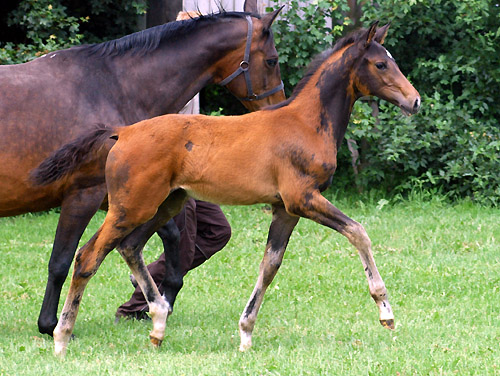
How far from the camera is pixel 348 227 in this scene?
4719mm

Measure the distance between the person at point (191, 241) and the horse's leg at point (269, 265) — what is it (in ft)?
3.47

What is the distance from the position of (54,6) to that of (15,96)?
600 centimetres

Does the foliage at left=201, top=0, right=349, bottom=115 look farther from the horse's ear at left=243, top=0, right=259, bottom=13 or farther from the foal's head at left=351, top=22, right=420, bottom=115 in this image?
the foal's head at left=351, top=22, right=420, bottom=115

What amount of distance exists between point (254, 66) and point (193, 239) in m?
1.43

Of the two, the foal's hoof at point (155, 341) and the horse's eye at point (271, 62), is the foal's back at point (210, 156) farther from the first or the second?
the horse's eye at point (271, 62)

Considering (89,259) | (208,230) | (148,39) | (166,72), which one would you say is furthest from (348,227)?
(148,39)

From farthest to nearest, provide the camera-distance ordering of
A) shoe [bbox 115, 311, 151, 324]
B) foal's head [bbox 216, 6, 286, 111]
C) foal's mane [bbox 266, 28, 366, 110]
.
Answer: shoe [bbox 115, 311, 151, 324], foal's head [bbox 216, 6, 286, 111], foal's mane [bbox 266, 28, 366, 110]

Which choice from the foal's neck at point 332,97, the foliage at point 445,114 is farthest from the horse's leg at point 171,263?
the foliage at point 445,114

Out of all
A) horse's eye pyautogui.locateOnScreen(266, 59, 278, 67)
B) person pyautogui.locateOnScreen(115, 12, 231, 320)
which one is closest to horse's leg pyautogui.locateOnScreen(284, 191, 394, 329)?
horse's eye pyautogui.locateOnScreen(266, 59, 278, 67)

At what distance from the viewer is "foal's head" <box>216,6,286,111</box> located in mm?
5871

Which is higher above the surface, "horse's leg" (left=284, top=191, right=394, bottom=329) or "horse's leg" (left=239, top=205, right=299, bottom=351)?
"horse's leg" (left=284, top=191, right=394, bottom=329)

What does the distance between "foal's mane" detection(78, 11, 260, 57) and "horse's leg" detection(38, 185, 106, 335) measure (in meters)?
1.05

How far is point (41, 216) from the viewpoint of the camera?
10680mm

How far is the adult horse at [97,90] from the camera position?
546 cm
